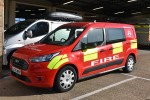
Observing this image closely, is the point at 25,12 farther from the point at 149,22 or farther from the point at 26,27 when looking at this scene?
the point at 26,27

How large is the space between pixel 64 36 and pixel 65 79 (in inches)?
51.7

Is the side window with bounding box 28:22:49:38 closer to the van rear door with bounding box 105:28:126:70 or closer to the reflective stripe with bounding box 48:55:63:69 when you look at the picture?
the van rear door with bounding box 105:28:126:70

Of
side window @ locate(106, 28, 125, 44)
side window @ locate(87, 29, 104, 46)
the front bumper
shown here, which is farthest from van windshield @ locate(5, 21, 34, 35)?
the front bumper

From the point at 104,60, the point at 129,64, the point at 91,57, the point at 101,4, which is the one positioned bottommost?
the point at 129,64

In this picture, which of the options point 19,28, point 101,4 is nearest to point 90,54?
point 19,28

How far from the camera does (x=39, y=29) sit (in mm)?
9000

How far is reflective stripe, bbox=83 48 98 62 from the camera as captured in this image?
6.18 meters

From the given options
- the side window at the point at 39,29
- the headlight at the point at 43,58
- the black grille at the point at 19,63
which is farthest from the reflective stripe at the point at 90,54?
the side window at the point at 39,29

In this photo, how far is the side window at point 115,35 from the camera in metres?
6.98

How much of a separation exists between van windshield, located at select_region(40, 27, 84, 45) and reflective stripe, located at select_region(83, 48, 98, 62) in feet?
1.64

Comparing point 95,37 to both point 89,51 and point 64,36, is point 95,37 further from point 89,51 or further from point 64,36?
point 64,36

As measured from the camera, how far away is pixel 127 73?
7938mm

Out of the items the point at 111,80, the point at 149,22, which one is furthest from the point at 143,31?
the point at 111,80

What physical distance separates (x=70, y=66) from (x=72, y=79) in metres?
0.33
